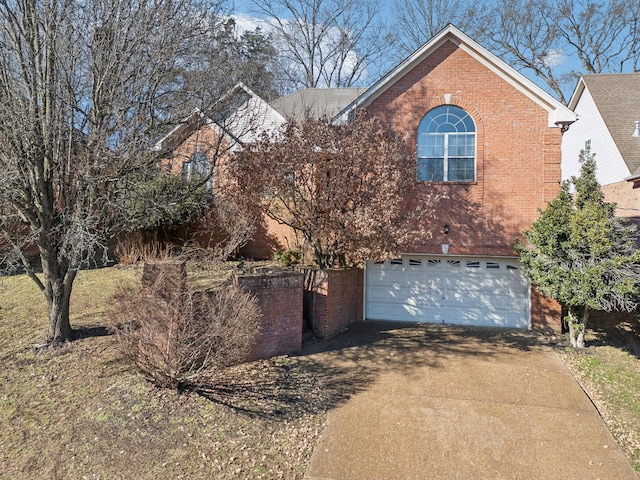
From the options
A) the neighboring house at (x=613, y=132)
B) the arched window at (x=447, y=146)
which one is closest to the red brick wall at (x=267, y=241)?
the arched window at (x=447, y=146)

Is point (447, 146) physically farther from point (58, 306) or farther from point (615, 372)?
point (58, 306)

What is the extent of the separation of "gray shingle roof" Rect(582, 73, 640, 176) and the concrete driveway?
30.0ft

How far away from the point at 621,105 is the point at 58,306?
20043mm

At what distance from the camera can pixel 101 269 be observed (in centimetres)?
1248

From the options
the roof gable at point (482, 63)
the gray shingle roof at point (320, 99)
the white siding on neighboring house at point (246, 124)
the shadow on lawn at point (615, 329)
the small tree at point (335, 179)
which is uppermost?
the gray shingle roof at point (320, 99)

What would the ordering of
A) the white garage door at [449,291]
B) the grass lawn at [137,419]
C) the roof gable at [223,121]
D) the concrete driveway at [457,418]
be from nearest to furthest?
the grass lawn at [137,419], the concrete driveway at [457,418], the roof gable at [223,121], the white garage door at [449,291]

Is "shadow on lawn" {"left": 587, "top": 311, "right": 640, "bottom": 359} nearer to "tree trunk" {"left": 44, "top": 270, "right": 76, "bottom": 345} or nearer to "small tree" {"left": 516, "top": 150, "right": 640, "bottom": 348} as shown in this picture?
"small tree" {"left": 516, "top": 150, "right": 640, "bottom": 348}

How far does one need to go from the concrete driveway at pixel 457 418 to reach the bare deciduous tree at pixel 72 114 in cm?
487

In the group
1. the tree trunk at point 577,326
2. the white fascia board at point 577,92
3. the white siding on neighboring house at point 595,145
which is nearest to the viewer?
the tree trunk at point 577,326

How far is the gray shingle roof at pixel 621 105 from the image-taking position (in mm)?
13516

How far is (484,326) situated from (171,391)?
27.5 feet

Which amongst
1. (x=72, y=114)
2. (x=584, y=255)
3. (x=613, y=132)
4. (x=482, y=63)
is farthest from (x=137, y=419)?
(x=613, y=132)

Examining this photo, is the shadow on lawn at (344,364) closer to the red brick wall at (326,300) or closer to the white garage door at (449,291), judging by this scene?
the red brick wall at (326,300)

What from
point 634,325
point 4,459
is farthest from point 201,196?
point 634,325
